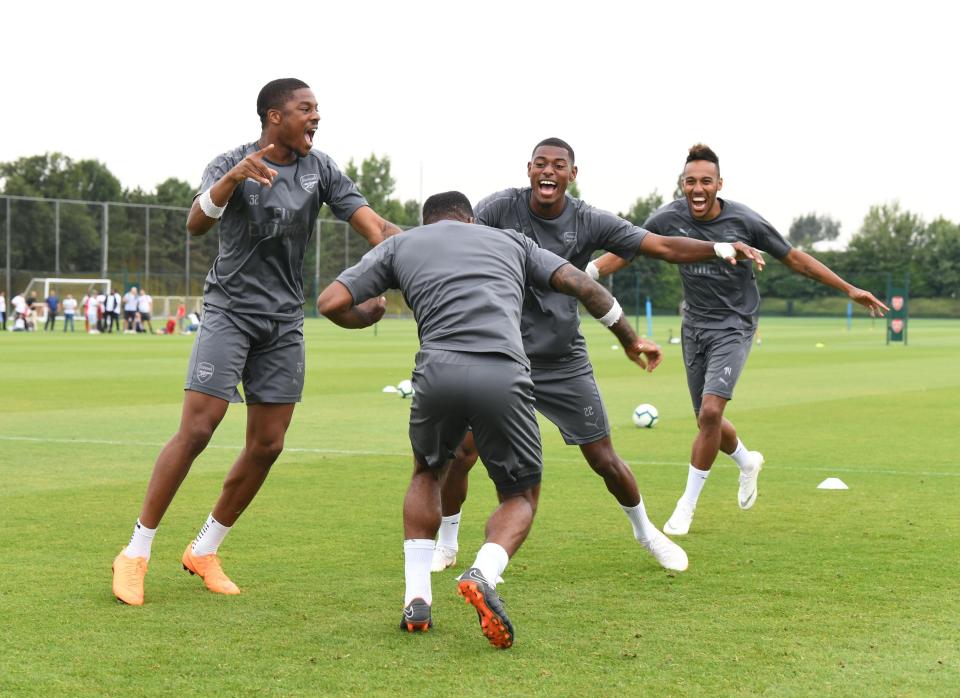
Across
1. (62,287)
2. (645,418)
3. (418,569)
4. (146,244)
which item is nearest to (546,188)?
(418,569)

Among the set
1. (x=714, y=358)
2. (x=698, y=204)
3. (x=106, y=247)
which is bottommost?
(x=106, y=247)

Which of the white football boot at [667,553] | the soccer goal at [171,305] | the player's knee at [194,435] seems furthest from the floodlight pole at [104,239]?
the white football boot at [667,553]

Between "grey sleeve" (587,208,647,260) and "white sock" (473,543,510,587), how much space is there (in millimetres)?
2414

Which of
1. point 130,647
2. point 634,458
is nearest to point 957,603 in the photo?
point 130,647

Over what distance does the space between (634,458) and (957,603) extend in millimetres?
6263

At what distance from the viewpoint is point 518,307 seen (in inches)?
237

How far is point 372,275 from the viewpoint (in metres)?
5.95

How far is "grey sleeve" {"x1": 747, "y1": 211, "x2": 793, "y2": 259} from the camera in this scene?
9250mm

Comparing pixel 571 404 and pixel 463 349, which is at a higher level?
pixel 463 349

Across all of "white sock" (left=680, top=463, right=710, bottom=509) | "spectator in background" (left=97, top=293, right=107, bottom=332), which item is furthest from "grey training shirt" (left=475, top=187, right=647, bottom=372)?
"spectator in background" (left=97, top=293, right=107, bottom=332)

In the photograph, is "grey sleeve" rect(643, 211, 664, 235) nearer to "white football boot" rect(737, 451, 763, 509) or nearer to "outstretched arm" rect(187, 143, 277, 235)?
"white football boot" rect(737, 451, 763, 509)

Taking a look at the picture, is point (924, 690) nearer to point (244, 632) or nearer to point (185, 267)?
point (244, 632)

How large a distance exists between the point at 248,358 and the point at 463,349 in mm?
1632

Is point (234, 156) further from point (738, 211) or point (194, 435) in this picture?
point (738, 211)
